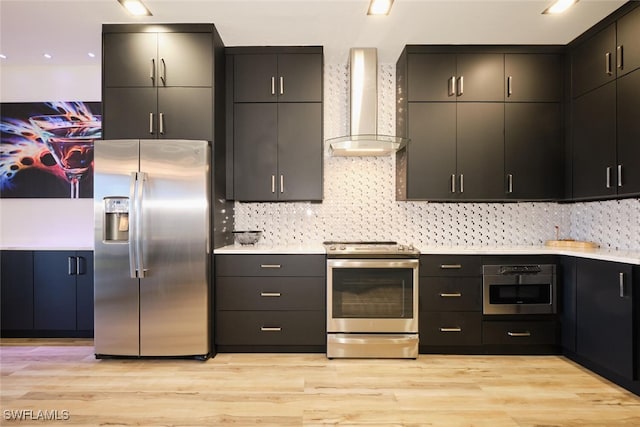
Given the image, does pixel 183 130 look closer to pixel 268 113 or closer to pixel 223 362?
pixel 268 113

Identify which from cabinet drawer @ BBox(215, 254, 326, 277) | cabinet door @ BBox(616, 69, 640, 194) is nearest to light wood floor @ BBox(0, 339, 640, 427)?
cabinet drawer @ BBox(215, 254, 326, 277)

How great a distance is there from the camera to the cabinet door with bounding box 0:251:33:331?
3.35 metres

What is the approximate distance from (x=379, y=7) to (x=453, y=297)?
2320mm

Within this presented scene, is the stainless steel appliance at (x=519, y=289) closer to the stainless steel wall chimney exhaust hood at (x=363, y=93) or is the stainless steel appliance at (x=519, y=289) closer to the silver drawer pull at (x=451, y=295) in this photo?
the silver drawer pull at (x=451, y=295)

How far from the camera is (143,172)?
9.23ft

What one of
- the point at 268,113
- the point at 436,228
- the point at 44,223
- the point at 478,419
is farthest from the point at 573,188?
the point at 44,223

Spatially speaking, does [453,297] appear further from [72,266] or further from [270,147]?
[72,266]

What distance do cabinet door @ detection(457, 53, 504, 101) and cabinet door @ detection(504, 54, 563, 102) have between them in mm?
126

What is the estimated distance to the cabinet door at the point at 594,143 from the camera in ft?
9.12

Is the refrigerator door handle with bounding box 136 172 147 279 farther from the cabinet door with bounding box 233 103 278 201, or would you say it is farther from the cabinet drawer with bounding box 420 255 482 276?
the cabinet drawer with bounding box 420 255 482 276

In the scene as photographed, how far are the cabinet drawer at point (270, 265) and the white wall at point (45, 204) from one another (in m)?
1.85

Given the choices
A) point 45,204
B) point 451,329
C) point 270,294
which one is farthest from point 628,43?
point 45,204

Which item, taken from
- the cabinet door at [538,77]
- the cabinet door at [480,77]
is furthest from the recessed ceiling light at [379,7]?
the cabinet door at [538,77]

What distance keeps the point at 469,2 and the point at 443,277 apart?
7.05ft
